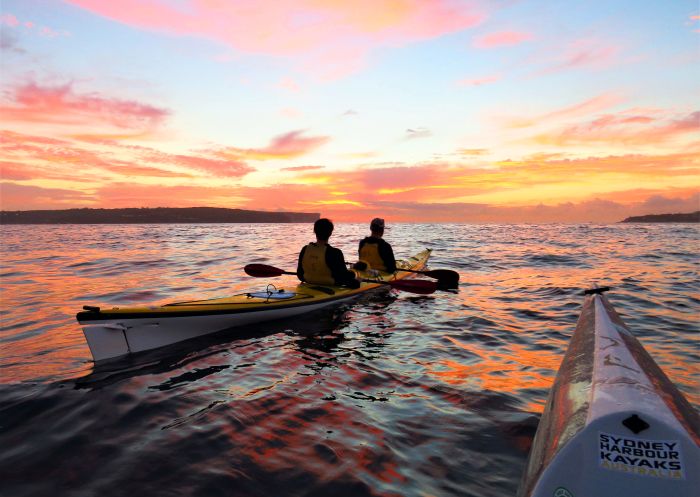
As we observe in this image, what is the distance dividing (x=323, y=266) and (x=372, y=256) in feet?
8.63

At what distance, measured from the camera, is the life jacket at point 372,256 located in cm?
1087

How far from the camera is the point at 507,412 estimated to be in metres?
4.18

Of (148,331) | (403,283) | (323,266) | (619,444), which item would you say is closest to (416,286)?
(403,283)

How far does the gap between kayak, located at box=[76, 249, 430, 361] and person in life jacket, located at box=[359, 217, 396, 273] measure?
2122 mm

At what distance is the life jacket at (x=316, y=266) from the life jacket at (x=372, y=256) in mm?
2434

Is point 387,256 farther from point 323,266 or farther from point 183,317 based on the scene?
point 183,317

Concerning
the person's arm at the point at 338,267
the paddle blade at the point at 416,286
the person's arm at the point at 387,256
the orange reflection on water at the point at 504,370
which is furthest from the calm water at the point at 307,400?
the person's arm at the point at 387,256

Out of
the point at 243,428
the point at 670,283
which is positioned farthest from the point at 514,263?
the point at 243,428

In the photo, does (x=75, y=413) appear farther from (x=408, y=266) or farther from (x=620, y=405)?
(x=408, y=266)

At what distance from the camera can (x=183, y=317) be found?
6254mm

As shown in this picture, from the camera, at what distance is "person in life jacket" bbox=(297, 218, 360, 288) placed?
8414 millimetres

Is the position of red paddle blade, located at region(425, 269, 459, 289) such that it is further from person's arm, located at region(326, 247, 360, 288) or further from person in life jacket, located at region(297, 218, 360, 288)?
person's arm, located at region(326, 247, 360, 288)

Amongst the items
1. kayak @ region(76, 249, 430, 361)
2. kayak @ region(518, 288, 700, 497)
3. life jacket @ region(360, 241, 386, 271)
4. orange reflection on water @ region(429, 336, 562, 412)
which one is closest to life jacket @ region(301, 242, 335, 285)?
kayak @ region(76, 249, 430, 361)

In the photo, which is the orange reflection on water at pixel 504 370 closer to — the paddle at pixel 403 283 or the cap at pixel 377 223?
the paddle at pixel 403 283
